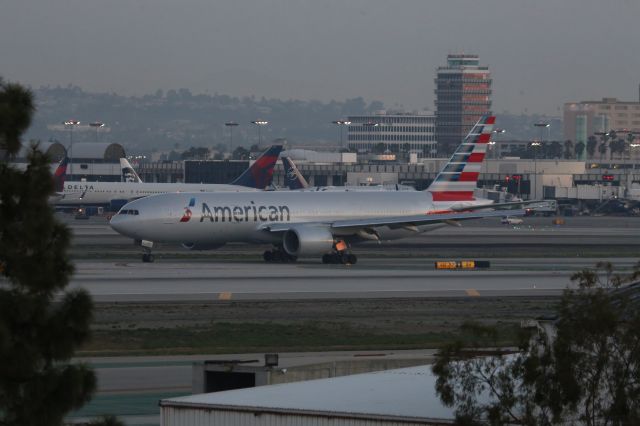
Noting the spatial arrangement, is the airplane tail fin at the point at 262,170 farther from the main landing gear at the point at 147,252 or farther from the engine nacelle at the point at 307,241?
the engine nacelle at the point at 307,241

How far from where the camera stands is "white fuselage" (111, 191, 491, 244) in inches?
2832

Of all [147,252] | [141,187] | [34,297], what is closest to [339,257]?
[147,252]

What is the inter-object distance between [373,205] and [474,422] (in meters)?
59.2

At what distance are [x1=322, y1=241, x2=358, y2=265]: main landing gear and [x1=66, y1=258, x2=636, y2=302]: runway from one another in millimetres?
678

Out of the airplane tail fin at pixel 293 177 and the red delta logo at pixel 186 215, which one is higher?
the airplane tail fin at pixel 293 177

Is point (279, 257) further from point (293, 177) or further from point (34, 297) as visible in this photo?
point (293, 177)

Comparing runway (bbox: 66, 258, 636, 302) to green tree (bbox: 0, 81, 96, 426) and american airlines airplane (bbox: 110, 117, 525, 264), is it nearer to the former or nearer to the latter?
american airlines airplane (bbox: 110, 117, 525, 264)

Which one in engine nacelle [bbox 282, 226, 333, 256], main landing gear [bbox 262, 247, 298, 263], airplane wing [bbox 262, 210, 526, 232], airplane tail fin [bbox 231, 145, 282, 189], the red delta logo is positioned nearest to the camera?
engine nacelle [bbox 282, 226, 333, 256]

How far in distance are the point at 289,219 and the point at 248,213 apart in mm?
2598

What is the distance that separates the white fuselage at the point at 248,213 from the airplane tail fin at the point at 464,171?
2.19 meters

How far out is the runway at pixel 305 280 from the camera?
2237 inches

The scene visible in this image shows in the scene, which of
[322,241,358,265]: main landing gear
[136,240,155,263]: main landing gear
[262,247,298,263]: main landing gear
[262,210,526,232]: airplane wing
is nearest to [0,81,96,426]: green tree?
[136,240,155,263]: main landing gear

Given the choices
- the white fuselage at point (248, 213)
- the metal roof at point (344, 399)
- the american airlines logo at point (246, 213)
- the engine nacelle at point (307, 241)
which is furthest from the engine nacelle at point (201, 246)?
the metal roof at point (344, 399)

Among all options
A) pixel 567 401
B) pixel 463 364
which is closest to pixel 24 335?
pixel 463 364
